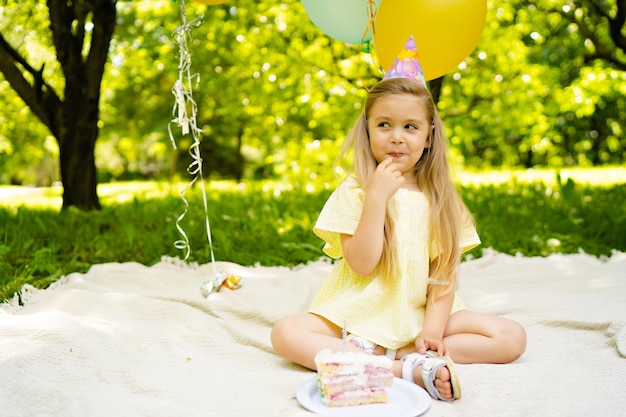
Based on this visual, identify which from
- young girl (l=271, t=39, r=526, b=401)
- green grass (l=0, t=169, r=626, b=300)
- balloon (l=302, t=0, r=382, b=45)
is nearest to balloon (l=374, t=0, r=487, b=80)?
balloon (l=302, t=0, r=382, b=45)

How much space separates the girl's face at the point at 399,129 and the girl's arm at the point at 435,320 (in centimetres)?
38

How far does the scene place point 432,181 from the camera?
201 cm

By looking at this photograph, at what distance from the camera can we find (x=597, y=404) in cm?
155

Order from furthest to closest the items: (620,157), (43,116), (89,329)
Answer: (620,157), (43,116), (89,329)

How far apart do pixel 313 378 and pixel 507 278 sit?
1.54m

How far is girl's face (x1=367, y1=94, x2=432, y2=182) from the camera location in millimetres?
1874

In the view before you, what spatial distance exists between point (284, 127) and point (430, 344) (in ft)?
24.8

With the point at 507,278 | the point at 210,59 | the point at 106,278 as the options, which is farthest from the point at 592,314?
the point at 210,59

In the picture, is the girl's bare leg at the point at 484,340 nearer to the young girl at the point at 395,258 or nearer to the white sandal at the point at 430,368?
the young girl at the point at 395,258

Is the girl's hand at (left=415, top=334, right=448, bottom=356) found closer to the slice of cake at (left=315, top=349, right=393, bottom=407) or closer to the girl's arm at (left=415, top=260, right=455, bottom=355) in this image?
the girl's arm at (left=415, top=260, right=455, bottom=355)

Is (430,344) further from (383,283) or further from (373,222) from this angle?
(373,222)

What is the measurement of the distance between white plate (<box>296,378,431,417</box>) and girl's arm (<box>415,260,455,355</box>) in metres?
0.19

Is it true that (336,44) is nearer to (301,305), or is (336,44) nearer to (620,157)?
(301,305)

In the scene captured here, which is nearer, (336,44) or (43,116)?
(43,116)
